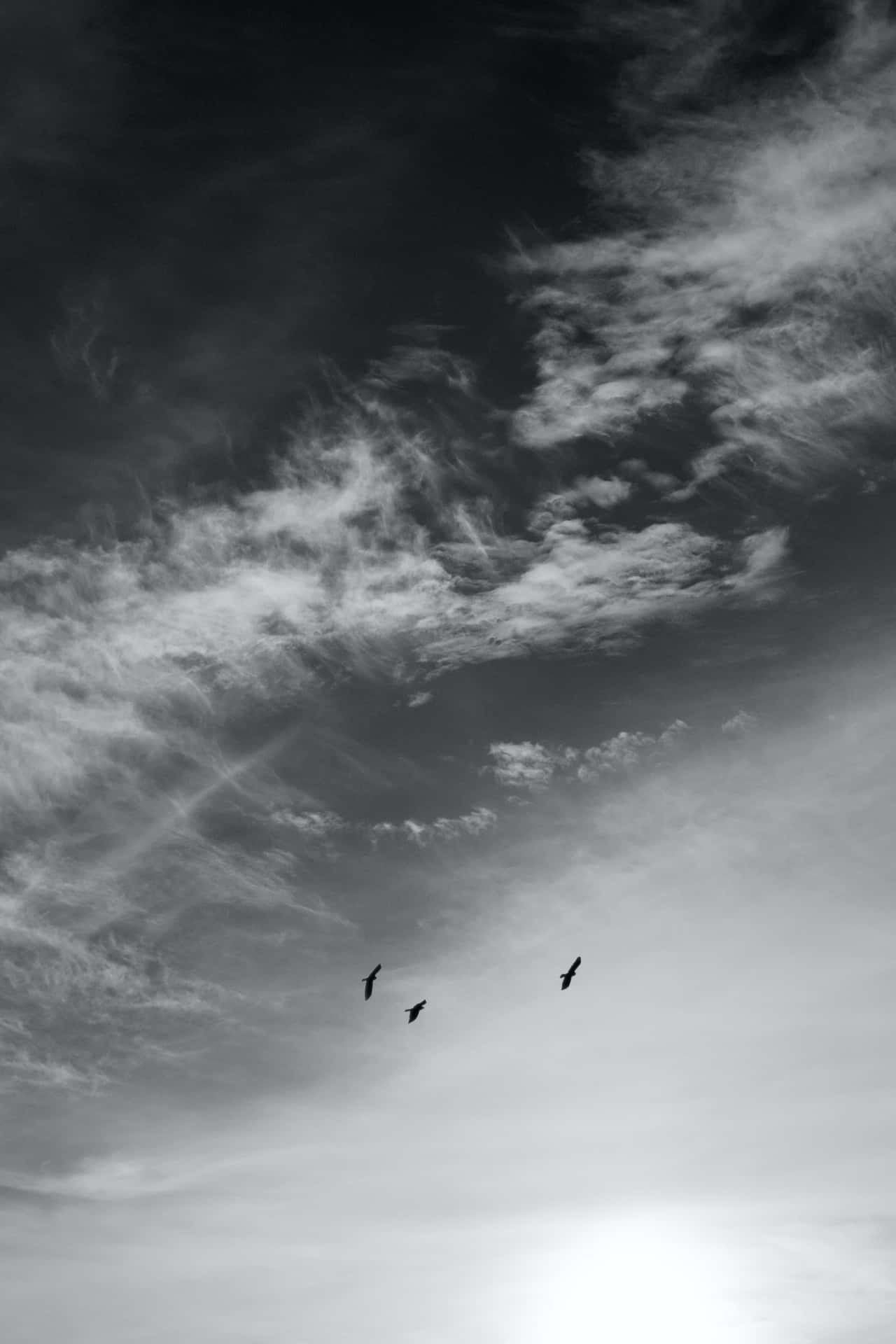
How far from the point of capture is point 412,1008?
87688 mm

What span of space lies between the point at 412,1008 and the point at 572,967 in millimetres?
18301

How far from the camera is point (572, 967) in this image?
85312mm
